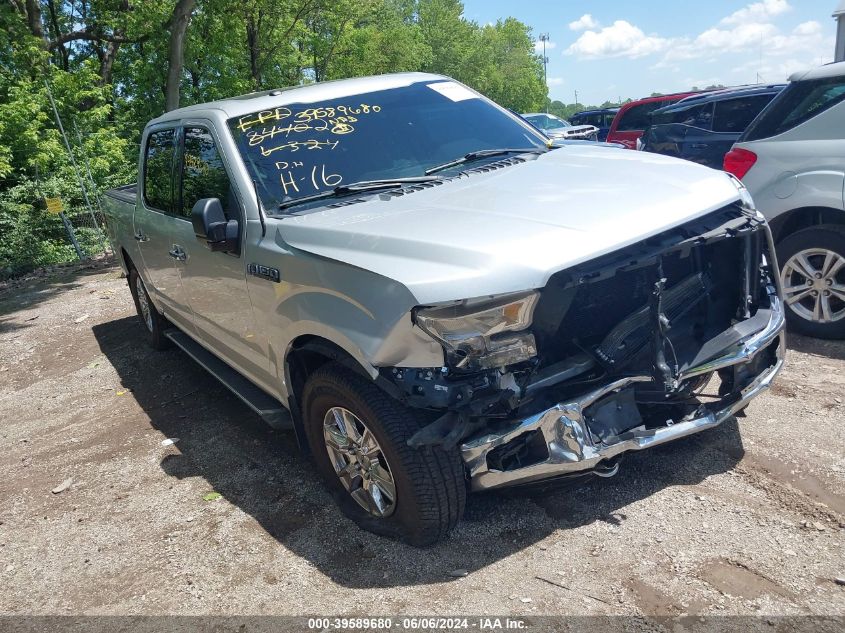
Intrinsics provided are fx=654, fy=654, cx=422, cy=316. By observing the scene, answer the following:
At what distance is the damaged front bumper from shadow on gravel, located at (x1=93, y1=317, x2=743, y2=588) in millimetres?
279

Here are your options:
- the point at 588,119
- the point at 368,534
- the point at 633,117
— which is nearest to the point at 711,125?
the point at 633,117

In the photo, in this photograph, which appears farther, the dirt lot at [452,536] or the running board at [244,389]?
the running board at [244,389]

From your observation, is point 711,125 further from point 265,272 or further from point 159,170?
point 265,272

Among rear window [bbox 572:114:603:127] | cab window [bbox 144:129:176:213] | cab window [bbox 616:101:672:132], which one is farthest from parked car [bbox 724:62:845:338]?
rear window [bbox 572:114:603:127]

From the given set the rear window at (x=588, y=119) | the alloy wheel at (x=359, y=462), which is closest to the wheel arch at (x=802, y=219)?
the alloy wheel at (x=359, y=462)

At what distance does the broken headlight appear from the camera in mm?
2455

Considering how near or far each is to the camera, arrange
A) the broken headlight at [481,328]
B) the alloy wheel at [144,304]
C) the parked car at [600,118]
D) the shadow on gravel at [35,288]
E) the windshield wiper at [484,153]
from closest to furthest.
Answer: the broken headlight at [481,328] → the windshield wiper at [484,153] → the alloy wheel at [144,304] → the shadow on gravel at [35,288] → the parked car at [600,118]

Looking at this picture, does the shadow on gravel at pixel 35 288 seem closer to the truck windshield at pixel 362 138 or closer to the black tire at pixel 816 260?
the truck windshield at pixel 362 138

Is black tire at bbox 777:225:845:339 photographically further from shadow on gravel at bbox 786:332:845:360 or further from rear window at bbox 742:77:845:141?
rear window at bbox 742:77:845:141

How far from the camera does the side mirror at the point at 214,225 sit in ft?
10.9

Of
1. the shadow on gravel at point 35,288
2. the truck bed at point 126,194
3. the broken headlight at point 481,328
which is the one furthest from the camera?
the shadow on gravel at point 35,288

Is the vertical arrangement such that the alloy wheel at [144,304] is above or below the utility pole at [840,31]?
below

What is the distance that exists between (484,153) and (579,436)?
6.55 ft

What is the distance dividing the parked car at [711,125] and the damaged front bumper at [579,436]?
5.83 m
